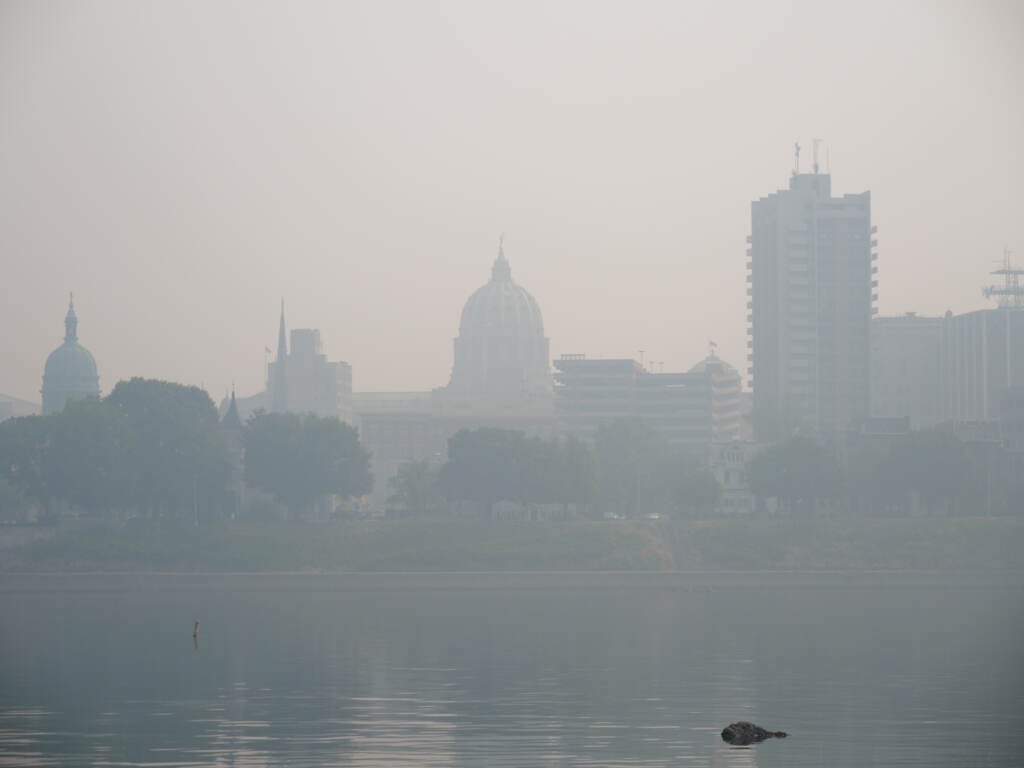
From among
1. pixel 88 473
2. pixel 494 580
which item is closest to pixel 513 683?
pixel 494 580

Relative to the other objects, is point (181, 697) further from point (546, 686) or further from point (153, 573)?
point (153, 573)

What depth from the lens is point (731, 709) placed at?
263 feet

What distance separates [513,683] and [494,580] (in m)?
86.8

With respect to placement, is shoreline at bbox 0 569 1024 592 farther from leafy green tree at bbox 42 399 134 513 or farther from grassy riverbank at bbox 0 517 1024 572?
leafy green tree at bbox 42 399 134 513

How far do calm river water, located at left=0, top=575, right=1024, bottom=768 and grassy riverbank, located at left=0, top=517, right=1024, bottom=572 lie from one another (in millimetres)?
26687

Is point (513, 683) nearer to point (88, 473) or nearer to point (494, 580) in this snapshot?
point (494, 580)

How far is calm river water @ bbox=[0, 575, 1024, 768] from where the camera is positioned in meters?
69.4

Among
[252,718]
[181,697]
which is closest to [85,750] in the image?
[252,718]

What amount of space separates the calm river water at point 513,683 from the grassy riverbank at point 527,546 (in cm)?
2669

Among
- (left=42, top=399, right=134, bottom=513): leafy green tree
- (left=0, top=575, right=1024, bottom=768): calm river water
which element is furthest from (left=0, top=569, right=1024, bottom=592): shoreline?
(left=0, top=575, right=1024, bottom=768): calm river water

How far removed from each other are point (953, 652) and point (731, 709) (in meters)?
28.2

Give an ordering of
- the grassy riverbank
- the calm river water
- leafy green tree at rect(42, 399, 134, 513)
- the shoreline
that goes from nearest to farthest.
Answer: the calm river water → the shoreline → the grassy riverbank → leafy green tree at rect(42, 399, 134, 513)

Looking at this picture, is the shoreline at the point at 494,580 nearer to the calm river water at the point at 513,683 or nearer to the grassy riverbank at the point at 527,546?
the grassy riverbank at the point at 527,546

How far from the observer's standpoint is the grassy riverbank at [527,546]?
182m
